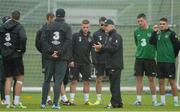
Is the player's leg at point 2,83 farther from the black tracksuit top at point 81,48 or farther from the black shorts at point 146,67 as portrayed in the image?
the black shorts at point 146,67

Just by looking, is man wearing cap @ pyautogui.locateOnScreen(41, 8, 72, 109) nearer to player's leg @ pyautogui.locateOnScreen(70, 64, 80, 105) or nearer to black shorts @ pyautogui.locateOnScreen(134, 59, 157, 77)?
player's leg @ pyautogui.locateOnScreen(70, 64, 80, 105)

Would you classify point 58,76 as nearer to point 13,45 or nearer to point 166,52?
point 13,45

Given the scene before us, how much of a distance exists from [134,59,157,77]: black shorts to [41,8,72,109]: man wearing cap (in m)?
2.44

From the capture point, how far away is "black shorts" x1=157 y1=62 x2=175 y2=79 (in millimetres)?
15766

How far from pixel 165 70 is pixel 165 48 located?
54cm

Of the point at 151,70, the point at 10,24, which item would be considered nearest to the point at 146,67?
the point at 151,70

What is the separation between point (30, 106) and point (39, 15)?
7.18 m

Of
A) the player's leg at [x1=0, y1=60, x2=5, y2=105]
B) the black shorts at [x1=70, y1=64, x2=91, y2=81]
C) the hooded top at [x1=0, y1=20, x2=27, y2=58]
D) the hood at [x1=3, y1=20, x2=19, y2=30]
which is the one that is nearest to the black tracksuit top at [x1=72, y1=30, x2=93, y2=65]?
the black shorts at [x1=70, y1=64, x2=91, y2=81]

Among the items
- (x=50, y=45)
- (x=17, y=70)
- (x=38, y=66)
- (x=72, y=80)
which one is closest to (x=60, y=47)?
(x=50, y=45)

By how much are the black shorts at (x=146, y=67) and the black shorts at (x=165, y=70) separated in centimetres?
13

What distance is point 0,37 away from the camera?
14.6m

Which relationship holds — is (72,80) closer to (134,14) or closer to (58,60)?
(58,60)

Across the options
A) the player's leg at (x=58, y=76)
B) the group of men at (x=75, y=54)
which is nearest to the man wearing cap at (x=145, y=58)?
the group of men at (x=75, y=54)

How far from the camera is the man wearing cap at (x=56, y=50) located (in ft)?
46.4
